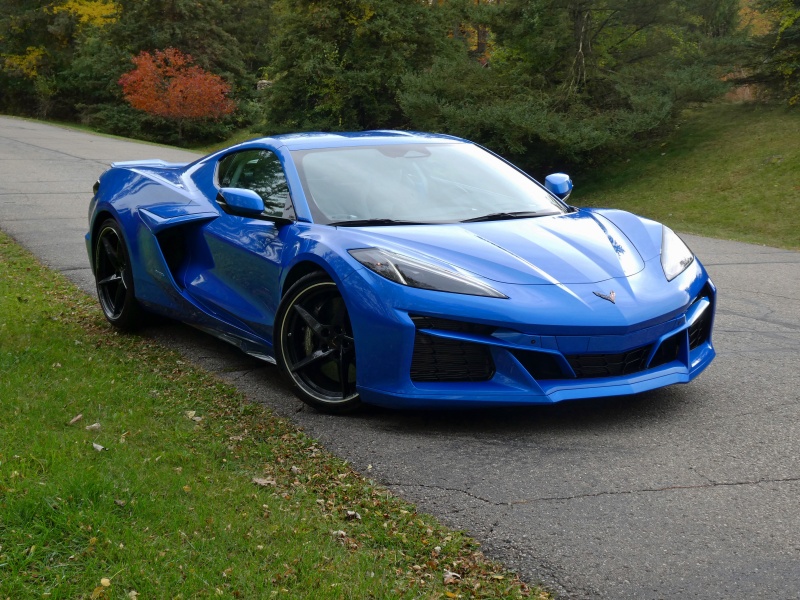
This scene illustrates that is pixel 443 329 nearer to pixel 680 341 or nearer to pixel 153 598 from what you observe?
pixel 680 341

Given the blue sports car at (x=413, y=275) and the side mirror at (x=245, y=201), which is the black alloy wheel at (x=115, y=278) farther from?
the side mirror at (x=245, y=201)

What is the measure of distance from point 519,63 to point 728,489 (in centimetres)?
2001

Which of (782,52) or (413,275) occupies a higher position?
(413,275)

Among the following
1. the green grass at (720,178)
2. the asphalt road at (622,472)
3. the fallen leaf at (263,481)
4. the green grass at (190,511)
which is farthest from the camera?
the green grass at (720,178)

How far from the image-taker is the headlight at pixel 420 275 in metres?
4.53

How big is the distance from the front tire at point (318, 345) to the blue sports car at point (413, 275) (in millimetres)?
10

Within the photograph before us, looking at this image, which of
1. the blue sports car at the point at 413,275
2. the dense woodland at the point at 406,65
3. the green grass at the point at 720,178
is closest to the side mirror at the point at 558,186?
the blue sports car at the point at 413,275

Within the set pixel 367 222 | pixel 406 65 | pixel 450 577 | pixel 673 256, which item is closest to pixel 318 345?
pixel 367 222

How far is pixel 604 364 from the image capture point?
457 centimetres

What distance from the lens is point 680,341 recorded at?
16.0ft

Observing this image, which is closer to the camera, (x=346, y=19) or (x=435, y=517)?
(x=435, y=517)

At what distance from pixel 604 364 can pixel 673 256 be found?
0.99 metres

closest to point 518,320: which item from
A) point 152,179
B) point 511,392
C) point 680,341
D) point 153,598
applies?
point 511,392

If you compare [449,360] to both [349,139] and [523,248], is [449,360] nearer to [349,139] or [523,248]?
[523,248]
